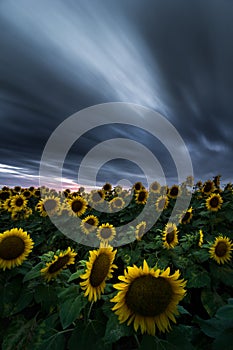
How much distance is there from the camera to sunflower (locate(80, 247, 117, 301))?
1.82 metres

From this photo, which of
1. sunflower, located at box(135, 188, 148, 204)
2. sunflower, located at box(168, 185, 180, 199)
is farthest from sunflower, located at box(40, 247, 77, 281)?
sunflower, located at box(168, 185, 180, 199)

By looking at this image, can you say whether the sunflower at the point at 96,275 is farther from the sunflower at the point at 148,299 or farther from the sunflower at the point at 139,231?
the sunflower at the point at 139,231

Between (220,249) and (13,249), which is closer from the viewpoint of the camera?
(13,249)

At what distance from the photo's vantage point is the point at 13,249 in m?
2.66

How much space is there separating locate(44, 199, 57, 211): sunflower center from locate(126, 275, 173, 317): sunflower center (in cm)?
568

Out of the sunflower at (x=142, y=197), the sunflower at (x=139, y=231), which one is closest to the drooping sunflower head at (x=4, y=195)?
the sunflower at (x=142, y=197)

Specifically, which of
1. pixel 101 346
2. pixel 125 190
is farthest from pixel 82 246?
pixel 125 190

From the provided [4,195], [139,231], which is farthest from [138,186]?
[4,195]

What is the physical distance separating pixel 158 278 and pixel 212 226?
4.59m

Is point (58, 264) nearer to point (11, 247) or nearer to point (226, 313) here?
point (11, 247)

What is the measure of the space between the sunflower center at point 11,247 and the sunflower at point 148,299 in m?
1.59

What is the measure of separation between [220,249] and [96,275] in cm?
247

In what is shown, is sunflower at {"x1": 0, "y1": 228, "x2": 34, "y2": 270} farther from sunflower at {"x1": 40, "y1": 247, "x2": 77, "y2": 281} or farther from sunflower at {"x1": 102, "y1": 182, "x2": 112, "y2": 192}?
sunflower at {"x1": 102, "y1": 182, "x2": 112, "y2": 192}

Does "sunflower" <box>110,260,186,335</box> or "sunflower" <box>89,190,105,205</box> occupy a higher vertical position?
"sunflower" <box>89,190,105,205</box>
